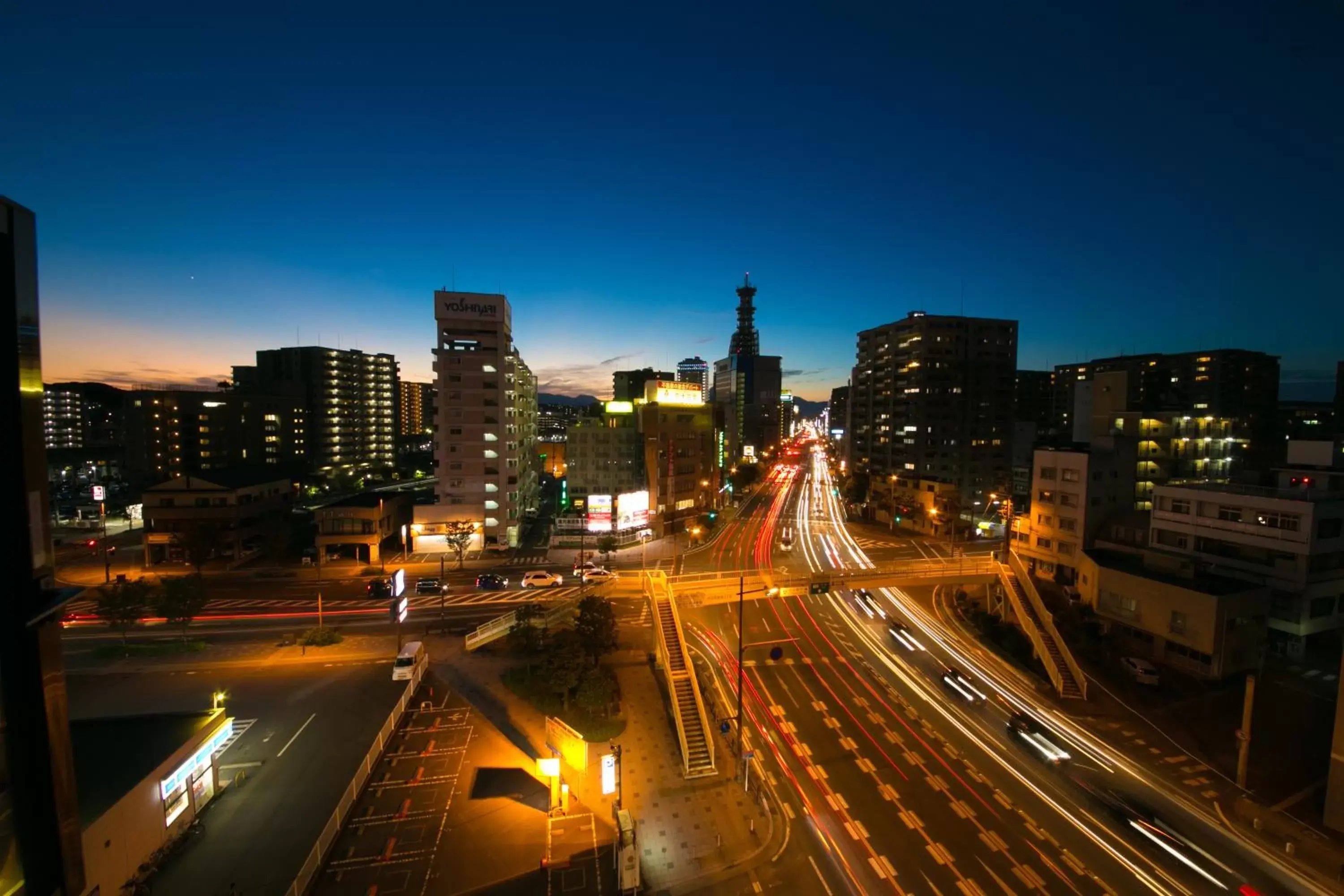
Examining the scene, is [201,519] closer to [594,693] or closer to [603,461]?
[603,461]

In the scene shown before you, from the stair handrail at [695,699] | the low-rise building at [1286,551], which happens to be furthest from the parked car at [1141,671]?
the stair handrail at [695,699]

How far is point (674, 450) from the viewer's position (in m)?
63.9

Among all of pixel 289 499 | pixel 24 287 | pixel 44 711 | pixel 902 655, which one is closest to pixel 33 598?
pixel 44 711

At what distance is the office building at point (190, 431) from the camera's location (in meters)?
77.5

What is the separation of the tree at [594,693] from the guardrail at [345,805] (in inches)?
282

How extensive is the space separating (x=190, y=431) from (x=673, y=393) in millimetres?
A: 68929

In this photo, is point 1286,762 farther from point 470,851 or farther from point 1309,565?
point 470,851

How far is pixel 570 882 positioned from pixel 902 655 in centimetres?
2227

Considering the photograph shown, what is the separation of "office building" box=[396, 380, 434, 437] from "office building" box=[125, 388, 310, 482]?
2228 inches

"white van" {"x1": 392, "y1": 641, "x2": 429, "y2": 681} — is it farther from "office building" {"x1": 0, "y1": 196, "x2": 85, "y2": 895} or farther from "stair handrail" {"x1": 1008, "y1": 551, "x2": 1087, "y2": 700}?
"stair handrail" {"x1": 1008, "y1": 551, "x2": 1087, "y2": 700}

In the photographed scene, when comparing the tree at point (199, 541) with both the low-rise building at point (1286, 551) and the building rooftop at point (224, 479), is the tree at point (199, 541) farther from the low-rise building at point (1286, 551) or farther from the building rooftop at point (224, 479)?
the low-rise building at point (1286, 551)

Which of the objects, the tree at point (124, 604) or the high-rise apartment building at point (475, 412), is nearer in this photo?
the tree at point (124, 604)

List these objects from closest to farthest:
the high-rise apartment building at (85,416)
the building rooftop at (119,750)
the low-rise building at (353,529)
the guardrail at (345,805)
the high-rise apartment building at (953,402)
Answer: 1. the building rooftop at (119,750)
2. the guardrail at (345,805)
3. the low-rise building at (353,529)
4. the high-rise apartment building at (953,402)
5. the high-rise apartment building at (85,416)

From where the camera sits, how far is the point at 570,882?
15.1 m
